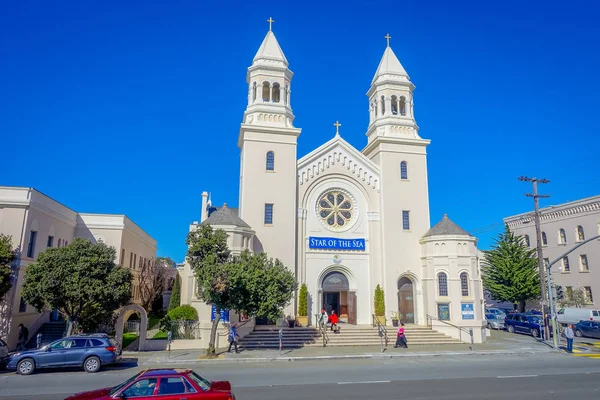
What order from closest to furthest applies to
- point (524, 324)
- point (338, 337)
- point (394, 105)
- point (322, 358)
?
point (322, 358) < point (338, 337) < point (524, 324) < point (394, 105)

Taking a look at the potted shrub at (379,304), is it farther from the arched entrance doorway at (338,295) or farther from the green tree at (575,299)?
the green tree at (575,299)

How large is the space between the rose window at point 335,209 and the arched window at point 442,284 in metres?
7.77

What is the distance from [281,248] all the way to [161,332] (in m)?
9.51

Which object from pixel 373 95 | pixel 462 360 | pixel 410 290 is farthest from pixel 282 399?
pixel 373 95

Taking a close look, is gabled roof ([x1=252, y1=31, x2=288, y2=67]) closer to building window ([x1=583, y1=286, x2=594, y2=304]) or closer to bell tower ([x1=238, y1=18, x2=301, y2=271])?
bell tower ([x1=238, y1=18, x2=301, y2=271])

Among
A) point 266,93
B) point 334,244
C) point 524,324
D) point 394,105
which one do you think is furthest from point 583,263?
point 266,93

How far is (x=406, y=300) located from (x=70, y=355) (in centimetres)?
2243

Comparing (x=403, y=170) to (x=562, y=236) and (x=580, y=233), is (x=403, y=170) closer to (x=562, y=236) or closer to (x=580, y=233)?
(x=580, y=233)

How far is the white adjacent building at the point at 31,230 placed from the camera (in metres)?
23.2

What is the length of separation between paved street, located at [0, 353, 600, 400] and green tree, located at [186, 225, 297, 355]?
9.84 feet

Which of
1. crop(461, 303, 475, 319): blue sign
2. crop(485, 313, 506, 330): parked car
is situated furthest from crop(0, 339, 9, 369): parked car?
crop(485, 313, 506, 330): parked car

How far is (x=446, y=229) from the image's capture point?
101 ft

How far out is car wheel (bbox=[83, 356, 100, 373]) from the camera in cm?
1783

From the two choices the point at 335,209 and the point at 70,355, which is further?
the point at 335,209
